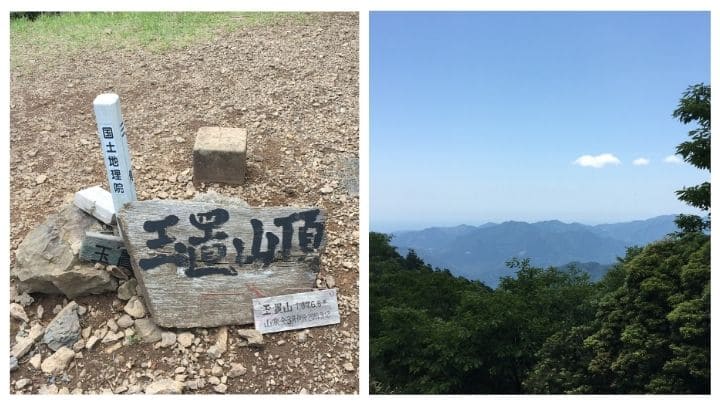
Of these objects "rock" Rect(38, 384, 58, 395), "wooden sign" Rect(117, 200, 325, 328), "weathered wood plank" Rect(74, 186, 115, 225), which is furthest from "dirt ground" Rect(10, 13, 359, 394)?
"weathered wood plank" Rect(74, 186, 115, 225)

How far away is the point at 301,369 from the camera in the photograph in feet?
14.0

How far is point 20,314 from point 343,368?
2816 mm

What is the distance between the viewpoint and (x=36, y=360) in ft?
13.6

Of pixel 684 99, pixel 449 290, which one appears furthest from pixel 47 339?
pixel 449 290

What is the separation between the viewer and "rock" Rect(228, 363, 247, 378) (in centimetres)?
416

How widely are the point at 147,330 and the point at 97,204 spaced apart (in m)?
1.22

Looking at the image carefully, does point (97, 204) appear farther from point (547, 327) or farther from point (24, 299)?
point (547, 327)

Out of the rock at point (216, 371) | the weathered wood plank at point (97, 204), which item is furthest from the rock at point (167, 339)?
the weathered wood plank at point (97, 204)

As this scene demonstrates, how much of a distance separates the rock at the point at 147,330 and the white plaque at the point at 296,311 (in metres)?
0.82

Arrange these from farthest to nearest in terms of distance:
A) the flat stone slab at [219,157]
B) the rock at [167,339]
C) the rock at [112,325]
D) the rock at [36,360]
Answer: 1. the flat stone slab at [219,157]
2. the rock at [112,325]
3. the rock at [167,339]
4. the rock at [36,360]

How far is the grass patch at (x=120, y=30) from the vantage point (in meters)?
8.42

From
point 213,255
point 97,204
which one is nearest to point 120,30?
point 97,204

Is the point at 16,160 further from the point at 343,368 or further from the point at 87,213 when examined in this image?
the point at 343,368

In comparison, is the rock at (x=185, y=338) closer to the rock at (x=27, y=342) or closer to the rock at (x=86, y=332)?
the rock at (x=86, y=332)
